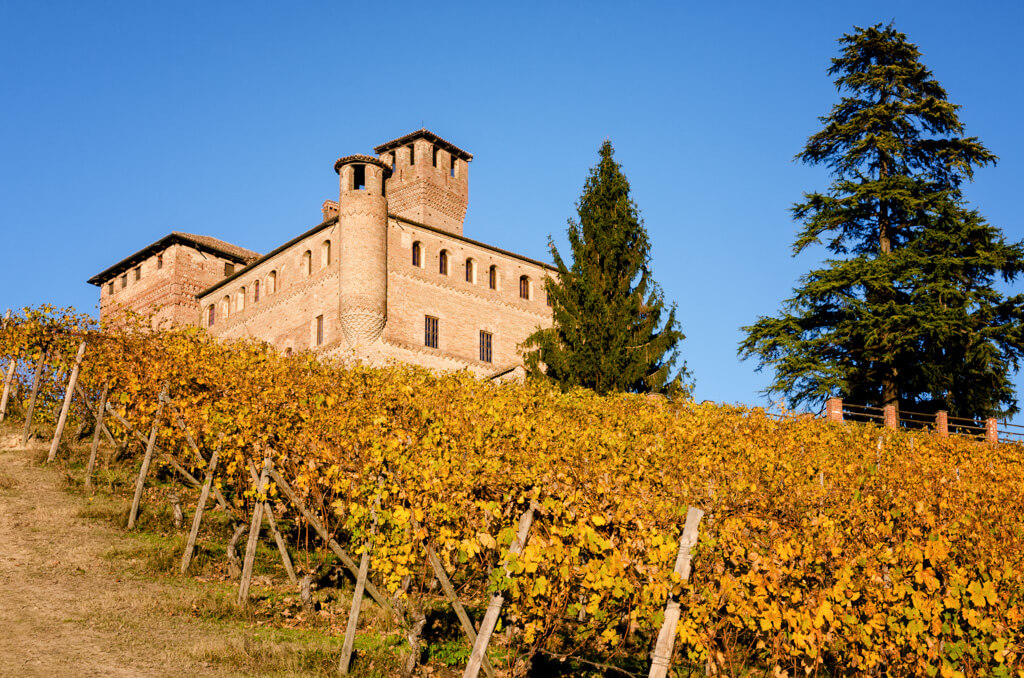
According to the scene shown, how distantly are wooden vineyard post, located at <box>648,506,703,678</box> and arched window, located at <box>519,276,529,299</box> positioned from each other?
106 feet

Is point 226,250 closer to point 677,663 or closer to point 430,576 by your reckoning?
point 430,576

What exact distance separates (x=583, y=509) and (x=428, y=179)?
41403 millimetres

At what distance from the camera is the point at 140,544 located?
12492 mm

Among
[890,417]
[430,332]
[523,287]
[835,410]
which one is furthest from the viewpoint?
[523,287]

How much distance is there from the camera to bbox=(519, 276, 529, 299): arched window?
127 ft

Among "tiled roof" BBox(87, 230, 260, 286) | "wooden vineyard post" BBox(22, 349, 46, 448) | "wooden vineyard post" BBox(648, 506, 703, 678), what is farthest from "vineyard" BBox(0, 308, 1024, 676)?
"tiled roof" BBox(87, 230, 260, 286)

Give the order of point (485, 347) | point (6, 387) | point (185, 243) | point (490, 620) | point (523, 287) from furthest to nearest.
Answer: point (185, 243) < point (523, 287) < point (485, 347) < point (6, 387) < point (490, 620)

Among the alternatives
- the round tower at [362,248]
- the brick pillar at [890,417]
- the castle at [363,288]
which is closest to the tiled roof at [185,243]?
the castle at [363,288]

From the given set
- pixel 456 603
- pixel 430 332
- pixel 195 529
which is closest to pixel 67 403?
pixel 195 529

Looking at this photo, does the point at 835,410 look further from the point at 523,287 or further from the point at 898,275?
the point at 523,287

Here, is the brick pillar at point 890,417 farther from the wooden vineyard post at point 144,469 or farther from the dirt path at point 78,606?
the dirt path at point 78,606

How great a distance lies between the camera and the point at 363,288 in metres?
31.9

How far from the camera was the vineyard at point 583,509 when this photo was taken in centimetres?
696

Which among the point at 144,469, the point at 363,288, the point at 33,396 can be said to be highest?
A: the point at 363,288
